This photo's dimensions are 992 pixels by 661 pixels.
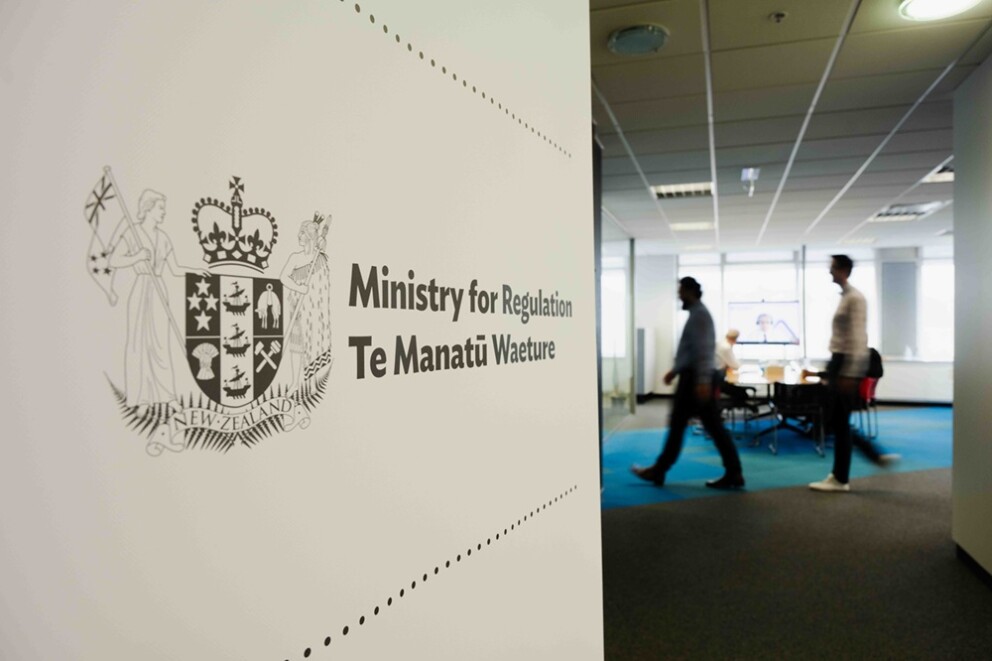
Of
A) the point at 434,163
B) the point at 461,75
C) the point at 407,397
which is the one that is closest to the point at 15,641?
the point at 407,397

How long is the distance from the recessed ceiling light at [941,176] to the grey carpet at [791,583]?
304 cm

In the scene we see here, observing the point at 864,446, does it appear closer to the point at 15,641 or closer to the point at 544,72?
the point at 544,72

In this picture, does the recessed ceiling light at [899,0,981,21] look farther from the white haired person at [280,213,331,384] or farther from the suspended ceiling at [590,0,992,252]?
the white haired person at [280,213,331,384]

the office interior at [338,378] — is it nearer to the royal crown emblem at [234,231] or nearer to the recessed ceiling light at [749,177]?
the royal crown emblem at [234,231]

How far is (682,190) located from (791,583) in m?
4.57

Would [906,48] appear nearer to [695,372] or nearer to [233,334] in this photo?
[695,372]

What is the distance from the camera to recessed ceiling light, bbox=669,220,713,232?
343 inches

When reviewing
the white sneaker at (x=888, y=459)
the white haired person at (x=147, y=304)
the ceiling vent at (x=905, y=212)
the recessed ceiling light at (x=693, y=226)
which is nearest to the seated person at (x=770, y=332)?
the ceiling vent at (x=905, y=212)

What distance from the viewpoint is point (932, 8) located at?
9.21 feet

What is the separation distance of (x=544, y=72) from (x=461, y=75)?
1.16ft

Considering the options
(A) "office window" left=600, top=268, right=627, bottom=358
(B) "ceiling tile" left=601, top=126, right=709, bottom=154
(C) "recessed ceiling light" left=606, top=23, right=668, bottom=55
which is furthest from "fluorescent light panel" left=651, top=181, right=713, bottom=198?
(C) "recessed ceiling light" left=606, top=23, right=668, bottom=55

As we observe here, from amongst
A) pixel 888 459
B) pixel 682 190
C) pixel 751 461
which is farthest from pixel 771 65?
pixel 888 459

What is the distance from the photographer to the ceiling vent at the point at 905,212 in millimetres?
7535

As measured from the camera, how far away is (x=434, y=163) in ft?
2.70
